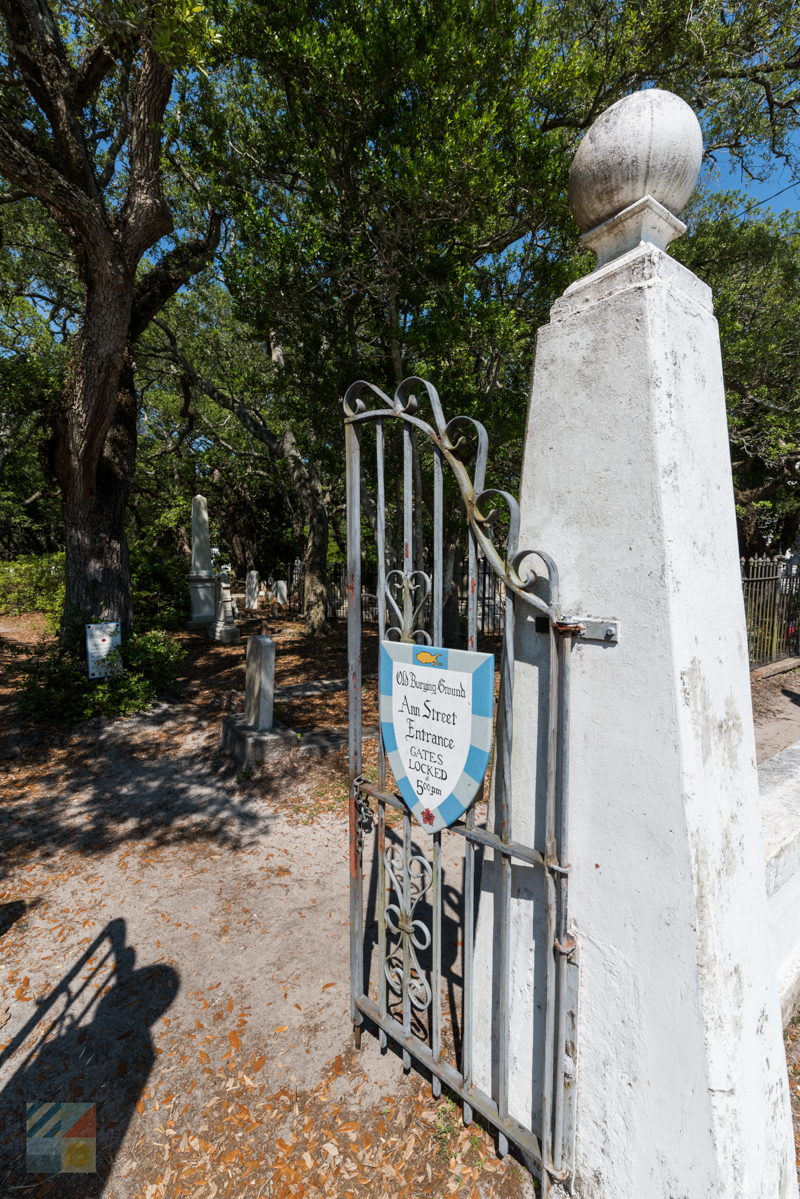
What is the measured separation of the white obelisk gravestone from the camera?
156 centimetres

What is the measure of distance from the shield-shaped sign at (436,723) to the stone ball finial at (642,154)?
150 centimetres

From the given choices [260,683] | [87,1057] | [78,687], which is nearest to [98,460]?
[78,687]

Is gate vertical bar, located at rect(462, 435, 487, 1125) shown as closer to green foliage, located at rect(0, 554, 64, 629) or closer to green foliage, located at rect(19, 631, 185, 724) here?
green foliage, located at rect(19, 631, 185, 724)

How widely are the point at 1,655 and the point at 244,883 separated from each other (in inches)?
380

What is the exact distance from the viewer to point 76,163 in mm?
6387

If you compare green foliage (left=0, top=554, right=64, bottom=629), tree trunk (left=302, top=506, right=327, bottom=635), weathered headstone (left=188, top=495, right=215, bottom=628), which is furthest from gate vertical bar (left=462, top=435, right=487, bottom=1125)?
green foliage (left=0, top=554, right=64, bottom=629)

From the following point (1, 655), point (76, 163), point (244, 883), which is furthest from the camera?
point (1, 655)

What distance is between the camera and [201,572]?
14719 mm

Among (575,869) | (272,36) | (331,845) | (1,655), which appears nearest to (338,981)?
(331,845)

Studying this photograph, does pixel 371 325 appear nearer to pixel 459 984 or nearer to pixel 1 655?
pixel 459 984

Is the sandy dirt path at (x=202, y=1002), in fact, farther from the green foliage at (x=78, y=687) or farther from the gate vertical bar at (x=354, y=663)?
the green foliage at (x=78, y=687)

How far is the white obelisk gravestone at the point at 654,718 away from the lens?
1559mm

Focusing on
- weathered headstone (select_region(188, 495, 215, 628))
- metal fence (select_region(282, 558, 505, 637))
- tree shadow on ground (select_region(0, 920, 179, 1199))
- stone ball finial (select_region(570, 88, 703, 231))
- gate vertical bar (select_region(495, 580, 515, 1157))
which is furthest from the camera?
weathered headstone (select_region(188, 495, 215, 628))

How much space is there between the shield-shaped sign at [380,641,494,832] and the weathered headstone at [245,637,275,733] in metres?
4.10
